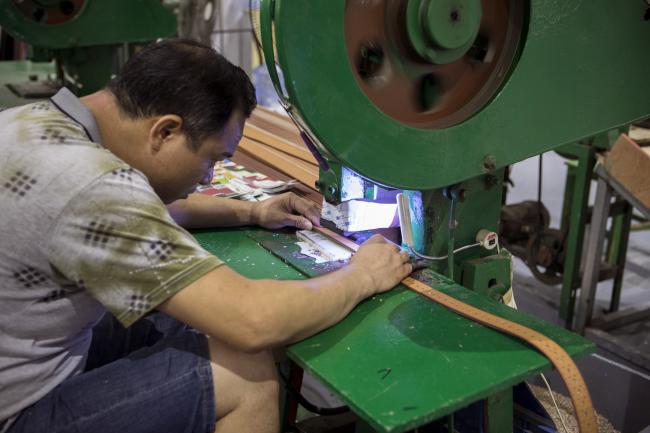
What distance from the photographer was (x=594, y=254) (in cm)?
269

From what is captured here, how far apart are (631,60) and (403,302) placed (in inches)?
27.6

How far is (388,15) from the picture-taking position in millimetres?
1178

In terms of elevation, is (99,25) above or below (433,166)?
above

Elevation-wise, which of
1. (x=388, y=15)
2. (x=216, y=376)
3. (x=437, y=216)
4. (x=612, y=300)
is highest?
(x=388, y=15)

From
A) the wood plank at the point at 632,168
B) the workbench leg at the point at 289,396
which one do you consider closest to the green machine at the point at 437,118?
the workbench leg at the point at 289,396

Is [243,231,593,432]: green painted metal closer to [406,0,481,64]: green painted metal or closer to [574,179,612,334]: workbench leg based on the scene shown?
[406,0,481,64]: green painted metal

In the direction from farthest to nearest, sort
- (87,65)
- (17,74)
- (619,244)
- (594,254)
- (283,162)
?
(17,74) → (87,65) → (619,244) → (594,254) → (283,162)

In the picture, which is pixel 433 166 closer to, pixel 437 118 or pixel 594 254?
pixel 437 118

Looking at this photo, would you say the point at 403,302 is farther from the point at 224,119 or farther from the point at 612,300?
the point at 612,300

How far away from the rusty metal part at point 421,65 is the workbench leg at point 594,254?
4.87ft

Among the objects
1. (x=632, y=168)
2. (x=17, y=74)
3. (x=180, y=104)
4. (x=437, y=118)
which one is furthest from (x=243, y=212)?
(x=17, y=74)

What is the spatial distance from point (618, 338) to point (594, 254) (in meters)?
0.43

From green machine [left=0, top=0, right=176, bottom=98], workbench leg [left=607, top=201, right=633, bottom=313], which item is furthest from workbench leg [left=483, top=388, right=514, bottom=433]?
green machine [left=0, top=0, right=176, bottom=98]

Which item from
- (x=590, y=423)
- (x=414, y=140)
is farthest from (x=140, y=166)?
(x=590, y=423)
